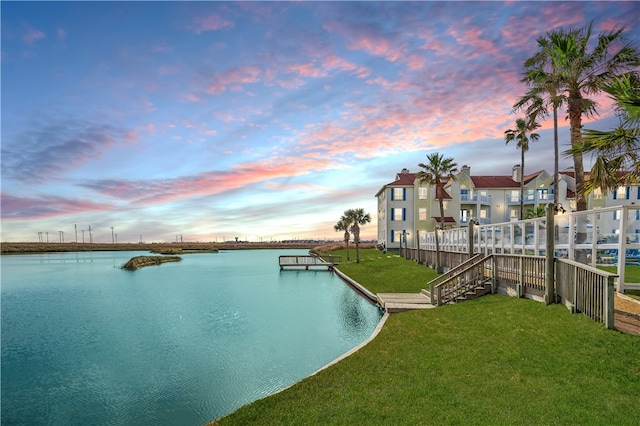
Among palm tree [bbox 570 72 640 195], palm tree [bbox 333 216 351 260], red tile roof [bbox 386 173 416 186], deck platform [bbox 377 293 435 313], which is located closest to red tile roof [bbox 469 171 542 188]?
red tile roof [bbox 386 173 416 186]

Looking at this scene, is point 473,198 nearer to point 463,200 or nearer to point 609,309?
point 463,200

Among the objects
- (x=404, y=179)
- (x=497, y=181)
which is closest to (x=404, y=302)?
(x=404, y=179)

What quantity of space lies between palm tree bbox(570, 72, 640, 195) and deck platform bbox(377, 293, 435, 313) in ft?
28.0

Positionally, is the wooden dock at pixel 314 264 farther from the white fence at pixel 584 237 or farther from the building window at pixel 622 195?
the building window at pixel 622 195

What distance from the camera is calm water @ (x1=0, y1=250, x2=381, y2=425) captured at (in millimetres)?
10664

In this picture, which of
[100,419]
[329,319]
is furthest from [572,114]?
[100,419]

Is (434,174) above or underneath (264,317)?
above

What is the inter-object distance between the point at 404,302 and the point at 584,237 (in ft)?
27.7

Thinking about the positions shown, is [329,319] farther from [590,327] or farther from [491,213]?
[491,213]

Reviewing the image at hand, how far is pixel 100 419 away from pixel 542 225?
16.9 metres

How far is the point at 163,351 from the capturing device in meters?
15.7

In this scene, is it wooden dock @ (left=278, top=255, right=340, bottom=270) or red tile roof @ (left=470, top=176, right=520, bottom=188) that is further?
red tile roof @ (left=470, top=176, right=520, bottom=188)

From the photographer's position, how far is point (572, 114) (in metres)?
16.7

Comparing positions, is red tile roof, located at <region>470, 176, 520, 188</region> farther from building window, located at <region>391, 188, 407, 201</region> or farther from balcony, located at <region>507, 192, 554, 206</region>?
building window, located at <region>391, 188, 407, 201</region>
